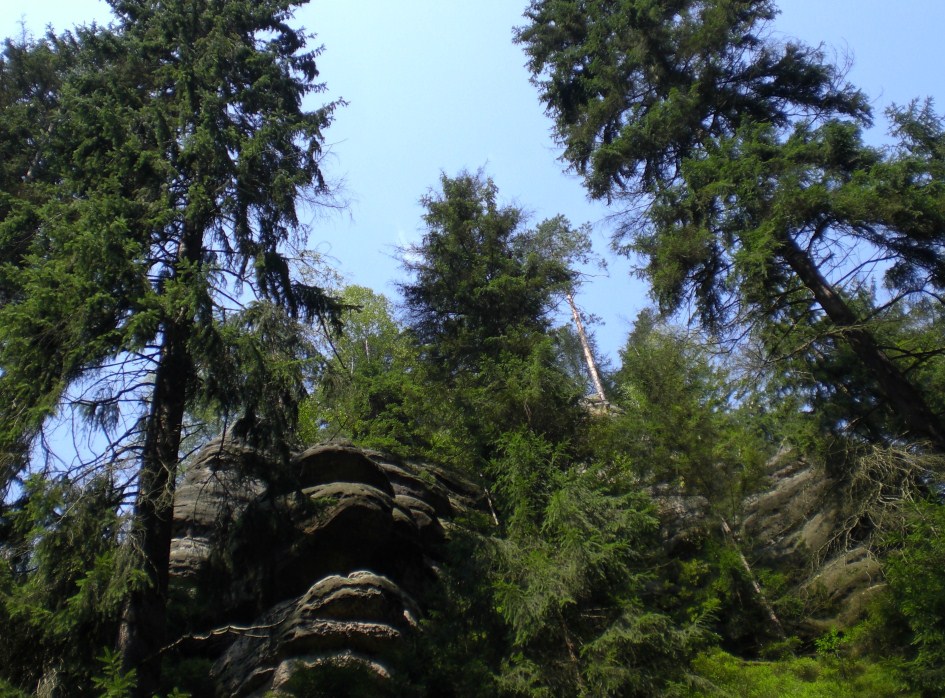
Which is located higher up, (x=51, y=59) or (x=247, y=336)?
(x=51, y=59)

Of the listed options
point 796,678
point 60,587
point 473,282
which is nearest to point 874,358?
point 796,678

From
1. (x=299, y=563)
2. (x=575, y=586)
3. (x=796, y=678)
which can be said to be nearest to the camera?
(x=796, y=678)

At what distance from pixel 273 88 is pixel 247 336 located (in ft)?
20.8

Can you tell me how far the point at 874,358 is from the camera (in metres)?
10.6

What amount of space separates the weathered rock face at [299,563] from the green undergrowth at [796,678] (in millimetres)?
4691

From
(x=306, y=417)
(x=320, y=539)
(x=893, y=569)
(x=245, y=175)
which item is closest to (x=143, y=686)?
(x=320, y=539)

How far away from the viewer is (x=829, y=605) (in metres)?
12.8

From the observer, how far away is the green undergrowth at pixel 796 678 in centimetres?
885

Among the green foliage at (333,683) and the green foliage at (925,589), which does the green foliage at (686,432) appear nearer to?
the green foliage at (925,589)

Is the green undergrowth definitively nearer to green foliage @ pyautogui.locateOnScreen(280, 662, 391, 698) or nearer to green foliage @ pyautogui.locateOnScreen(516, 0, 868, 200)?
green foliage @ pyautogui.locateOnScreen(280, 662, 391, 698)

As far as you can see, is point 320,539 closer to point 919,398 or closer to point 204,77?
point 204,77

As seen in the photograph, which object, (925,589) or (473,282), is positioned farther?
(473,282)

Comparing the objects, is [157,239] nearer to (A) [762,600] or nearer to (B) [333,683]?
(B) [333,683]

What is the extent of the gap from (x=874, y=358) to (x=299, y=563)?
10049mm
